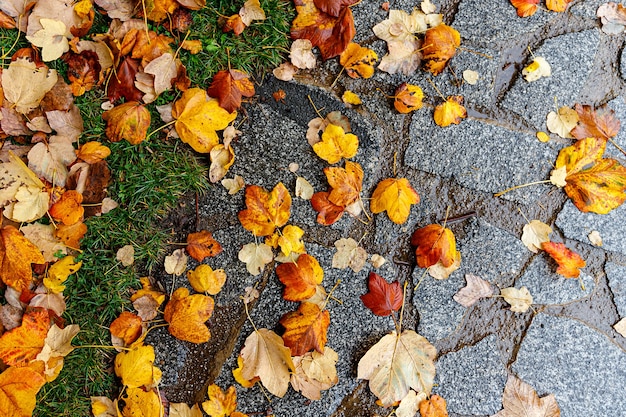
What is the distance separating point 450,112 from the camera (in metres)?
2.24

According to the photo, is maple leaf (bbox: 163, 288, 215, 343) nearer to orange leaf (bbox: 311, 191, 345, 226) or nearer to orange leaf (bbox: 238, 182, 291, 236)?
orange leaf (bbox: 238, 182, 291, 236)

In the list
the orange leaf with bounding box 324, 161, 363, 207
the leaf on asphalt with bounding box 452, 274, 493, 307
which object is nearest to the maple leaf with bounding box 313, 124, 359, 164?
the orange leaf with bounding box 324, 161, 363, 207

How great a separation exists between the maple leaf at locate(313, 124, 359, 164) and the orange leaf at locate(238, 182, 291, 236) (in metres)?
0.24

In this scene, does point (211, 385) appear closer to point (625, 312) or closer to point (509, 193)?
point (509, 193)

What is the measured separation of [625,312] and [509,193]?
0.77m

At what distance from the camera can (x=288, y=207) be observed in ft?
7.04

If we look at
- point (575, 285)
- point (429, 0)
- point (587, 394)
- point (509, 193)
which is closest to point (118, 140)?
point (429, 0)

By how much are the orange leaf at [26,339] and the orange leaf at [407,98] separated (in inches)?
68.0

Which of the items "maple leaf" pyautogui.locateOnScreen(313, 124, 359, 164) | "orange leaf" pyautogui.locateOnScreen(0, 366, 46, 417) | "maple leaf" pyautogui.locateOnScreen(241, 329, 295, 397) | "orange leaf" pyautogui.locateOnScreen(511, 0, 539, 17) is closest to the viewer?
"orange leaf" pyautogui.locateOnScreen(0, 366, 46, 417)

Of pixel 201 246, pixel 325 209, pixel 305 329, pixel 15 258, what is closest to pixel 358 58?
pixel 325 209

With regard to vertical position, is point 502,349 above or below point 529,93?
below

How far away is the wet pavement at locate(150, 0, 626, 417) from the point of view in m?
2.16

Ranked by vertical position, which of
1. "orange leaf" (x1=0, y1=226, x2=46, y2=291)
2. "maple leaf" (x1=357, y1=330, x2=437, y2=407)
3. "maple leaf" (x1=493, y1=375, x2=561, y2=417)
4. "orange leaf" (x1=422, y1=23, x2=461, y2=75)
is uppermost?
"orange leaf" (x1=422, y1=23, x2=461, y2=75)

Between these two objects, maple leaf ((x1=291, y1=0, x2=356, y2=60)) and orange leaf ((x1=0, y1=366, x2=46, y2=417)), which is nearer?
orange leaf ((x1=0, y1=366, x2=46, y2=417))
